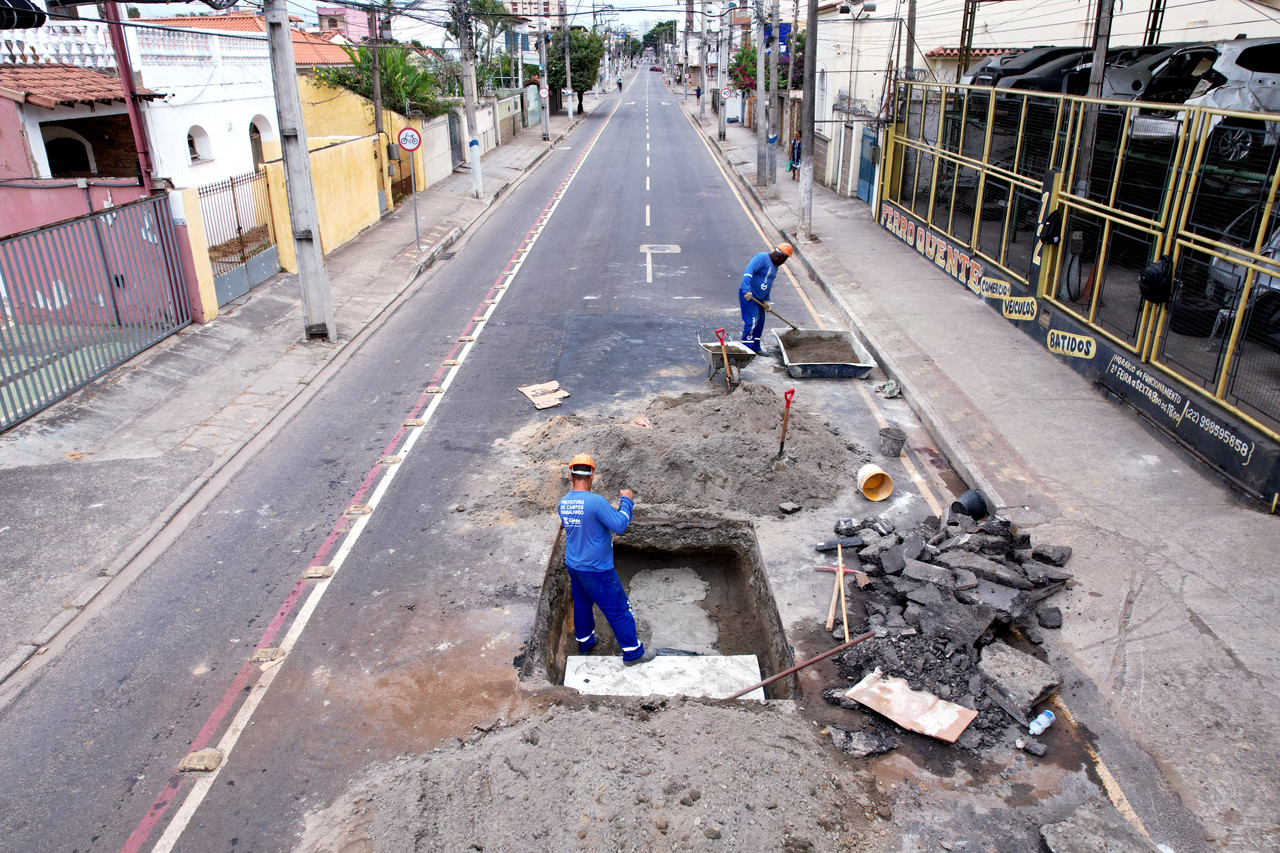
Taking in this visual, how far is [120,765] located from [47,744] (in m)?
0.64

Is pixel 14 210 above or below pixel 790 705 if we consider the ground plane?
above

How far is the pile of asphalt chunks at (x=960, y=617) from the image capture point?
587 cm

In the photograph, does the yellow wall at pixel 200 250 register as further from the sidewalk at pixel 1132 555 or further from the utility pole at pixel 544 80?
the utility pole at pixel 544 80

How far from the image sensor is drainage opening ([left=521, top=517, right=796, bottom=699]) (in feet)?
23.3

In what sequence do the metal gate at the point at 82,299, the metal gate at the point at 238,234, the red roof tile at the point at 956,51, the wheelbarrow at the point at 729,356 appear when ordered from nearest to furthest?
the metal gate at the point at 82,299 < the wheelbarrow at the point at 729,356 < the metal gate at the point at 238,234 < the red roof tile at the point at 956,51

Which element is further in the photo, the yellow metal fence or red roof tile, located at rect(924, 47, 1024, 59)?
red roof tile, located at rect(924, 47, 1024, 59)

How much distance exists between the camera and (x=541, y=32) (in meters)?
53.3

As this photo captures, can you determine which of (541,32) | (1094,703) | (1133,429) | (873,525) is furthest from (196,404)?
(541,32)

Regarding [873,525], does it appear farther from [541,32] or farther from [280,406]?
[541,32]

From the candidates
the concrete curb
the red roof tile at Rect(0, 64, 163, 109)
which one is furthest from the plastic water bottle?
the red roof tile at Rect(0, 64, 163, 109)

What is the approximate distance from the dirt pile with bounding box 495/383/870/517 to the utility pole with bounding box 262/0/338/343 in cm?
553

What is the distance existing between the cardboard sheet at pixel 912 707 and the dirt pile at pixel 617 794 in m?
0.59

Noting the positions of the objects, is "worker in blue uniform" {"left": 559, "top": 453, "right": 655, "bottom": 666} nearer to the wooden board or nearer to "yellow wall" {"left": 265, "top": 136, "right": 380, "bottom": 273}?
the wooden board

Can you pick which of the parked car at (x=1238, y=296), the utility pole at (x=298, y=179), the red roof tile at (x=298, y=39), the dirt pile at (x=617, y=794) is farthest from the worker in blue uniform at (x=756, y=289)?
the red roof tile at (x=298, y=39)
